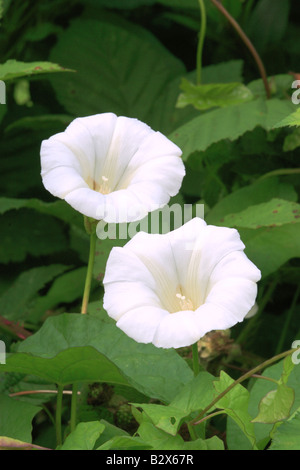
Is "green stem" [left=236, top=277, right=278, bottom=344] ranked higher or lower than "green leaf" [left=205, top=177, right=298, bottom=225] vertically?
lower

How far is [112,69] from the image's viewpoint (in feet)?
5.32

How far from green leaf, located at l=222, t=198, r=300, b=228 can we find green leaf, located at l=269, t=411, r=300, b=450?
36cm

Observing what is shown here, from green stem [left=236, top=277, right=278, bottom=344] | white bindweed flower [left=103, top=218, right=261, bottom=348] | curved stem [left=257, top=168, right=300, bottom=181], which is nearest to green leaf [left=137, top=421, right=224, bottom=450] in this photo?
white bindweed flower [left=103, top=218, right=261, bottom=348]

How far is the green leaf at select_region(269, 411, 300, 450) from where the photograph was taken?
0.71 meters

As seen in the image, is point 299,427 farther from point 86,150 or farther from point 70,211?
point 70,211

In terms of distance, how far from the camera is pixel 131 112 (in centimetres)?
158

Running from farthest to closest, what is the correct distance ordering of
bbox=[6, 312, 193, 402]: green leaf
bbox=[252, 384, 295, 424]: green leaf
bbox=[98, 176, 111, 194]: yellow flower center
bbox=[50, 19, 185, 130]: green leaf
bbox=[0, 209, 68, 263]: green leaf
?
bbox=[50, 19, 185, 130]: green leaf
bbox=[0, 209, 68, 263]: green leaf
bbox=[98, 176, 111, 194]: yellow flower center
bbox=[6, 312, 193, 402]: green leaf
bbox=[252, 384, 295, 424]: green leaf

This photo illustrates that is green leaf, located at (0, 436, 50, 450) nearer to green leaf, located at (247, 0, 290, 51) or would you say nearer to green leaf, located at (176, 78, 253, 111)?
green leaf, located at (176, 78, 253, 111)

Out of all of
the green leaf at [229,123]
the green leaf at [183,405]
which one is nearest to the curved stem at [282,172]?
the green leaf at [229,123]

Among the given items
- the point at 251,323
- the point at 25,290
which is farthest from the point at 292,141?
the point at 25,290

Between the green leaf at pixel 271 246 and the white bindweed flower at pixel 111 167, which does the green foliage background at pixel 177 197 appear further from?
the white bindweed flower at pixel 111 167

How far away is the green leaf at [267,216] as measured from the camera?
105 centimetres

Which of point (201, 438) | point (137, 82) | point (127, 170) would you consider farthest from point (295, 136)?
point (201, 438)

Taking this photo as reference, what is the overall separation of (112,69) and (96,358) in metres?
0.98
